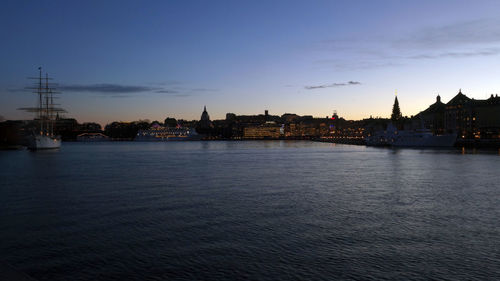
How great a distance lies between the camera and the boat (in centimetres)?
11375

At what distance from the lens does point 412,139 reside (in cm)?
12181

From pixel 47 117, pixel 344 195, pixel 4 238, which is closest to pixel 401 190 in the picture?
pixel 344 195

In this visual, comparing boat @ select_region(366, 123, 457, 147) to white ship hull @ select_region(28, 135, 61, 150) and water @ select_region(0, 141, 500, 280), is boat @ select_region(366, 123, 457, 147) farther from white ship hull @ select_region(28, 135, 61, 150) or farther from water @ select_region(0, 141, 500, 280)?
white ship hull @ select_region(28, 135, 61, 150)

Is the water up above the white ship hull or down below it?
below

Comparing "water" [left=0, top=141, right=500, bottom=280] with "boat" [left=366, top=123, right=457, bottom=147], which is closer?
"water" [left=0, top=141, right=500, bottom=280]

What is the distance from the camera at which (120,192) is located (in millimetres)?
24984

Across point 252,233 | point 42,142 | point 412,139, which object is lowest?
point 252,233

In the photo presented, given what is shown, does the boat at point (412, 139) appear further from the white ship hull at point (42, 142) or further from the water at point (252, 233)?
the white ship hull at point (42, 142)

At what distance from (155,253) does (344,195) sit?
560 inches

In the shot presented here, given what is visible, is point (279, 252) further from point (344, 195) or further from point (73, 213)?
point (344, 195)

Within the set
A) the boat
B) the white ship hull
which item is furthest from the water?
the boat

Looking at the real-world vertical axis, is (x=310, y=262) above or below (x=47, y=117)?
below

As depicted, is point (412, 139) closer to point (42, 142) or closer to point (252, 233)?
point (42, 142)

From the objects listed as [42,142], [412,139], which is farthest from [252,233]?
[412,139]
